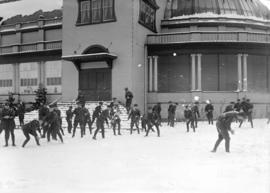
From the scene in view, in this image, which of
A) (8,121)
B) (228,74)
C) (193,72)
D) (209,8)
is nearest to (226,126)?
(8,121)

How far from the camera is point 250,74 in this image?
31188 mm

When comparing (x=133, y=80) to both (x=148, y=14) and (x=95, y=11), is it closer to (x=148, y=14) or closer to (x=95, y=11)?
(x=95, y=11)

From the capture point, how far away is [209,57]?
30500 mm

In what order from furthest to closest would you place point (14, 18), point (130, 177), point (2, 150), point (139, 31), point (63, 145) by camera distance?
point (14, 18) < point (139, 31) < point (63, 145) < point (2, 150) < point (130, 177)

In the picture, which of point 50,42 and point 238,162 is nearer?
point 238,162

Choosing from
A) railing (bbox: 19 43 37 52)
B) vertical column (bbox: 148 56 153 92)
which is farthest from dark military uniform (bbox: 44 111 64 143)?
railing (bbox: 19 43 37 52)

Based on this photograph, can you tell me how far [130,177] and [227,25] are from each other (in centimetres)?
2617

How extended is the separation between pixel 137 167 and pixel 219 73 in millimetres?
21689

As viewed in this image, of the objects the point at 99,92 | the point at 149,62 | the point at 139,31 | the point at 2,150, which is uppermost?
the point at 139,31

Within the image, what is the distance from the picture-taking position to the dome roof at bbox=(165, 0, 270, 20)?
33.3 m

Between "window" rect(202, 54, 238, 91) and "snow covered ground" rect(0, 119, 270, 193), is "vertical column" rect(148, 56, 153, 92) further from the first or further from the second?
"snow covered ground" rect(0, 119, 270, 193)

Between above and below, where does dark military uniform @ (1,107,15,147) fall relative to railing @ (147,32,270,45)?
Answer: below

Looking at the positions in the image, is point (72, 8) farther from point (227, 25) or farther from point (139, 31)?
point (227, 25)

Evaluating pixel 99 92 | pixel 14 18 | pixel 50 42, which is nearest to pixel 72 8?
pixel 50 42
